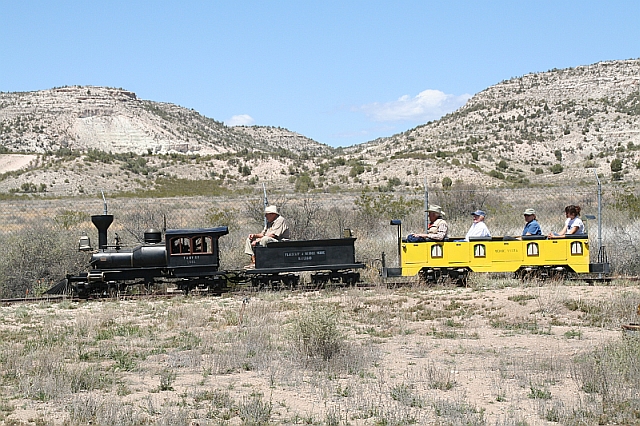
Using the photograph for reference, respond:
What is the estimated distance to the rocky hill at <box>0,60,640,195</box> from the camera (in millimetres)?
58844

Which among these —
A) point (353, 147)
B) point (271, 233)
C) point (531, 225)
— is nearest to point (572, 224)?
point (531, 225)

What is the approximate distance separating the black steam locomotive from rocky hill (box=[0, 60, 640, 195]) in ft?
102

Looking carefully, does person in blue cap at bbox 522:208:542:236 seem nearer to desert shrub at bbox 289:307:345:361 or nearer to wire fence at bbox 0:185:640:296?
wire fence at bbox 0:185:640:296

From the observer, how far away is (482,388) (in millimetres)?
8727

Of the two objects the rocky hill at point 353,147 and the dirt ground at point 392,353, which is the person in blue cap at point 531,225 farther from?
the rocky hill at point 353,147

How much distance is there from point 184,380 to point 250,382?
32.2 inches

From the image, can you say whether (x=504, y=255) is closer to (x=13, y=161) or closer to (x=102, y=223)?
(x=102, y=223)

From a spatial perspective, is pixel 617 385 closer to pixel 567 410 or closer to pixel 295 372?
pixel 567 410

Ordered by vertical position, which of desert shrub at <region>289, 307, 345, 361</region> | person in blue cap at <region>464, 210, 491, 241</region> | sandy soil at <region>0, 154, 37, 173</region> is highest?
sandy soil at <region>0, 154, 37, 173</region>

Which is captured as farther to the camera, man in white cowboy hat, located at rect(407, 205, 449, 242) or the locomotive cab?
man in white cowboy hat, located at rect(407, 205, 449, 242)

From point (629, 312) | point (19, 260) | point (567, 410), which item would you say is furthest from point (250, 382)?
point (19, 260)

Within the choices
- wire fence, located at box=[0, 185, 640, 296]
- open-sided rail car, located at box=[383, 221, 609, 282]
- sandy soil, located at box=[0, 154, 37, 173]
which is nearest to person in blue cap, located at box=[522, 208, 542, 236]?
open-sided rail car, located at box=[383, 221, 609, 282]

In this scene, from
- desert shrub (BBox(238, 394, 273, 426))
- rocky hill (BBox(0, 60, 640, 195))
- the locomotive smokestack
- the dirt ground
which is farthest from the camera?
rocky hill (BBox(0, 60, 640, 195))

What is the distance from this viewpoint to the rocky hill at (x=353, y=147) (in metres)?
58.8
